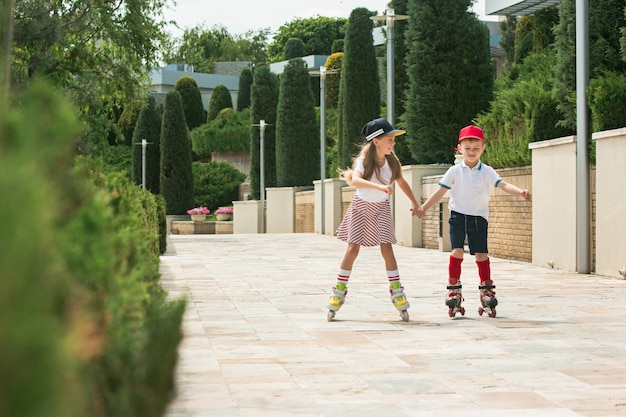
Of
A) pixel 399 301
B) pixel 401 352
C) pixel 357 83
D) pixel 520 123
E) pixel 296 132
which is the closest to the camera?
pixel 401 352

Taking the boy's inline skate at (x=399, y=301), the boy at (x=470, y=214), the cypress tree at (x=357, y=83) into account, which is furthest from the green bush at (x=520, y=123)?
the cypress tree at (x=357, y=83)

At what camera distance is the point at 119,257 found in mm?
2246

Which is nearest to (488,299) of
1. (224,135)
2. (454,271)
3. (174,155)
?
(454,271)

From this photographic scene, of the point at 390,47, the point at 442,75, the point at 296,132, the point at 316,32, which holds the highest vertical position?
the point at 316,32

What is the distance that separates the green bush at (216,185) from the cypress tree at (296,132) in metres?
17.2

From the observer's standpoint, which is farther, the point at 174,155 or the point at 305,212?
the point at 174,155

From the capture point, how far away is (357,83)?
32781 millimetres

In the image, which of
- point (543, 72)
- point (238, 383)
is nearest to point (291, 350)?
point (238, 383)

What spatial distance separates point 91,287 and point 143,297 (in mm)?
623

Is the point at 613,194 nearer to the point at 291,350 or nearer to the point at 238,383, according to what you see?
the point at 291,350

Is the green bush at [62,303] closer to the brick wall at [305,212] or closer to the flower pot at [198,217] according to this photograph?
the brick wall at [305,212]

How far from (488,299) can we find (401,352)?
6.61ft

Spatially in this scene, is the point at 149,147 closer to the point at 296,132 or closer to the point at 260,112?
the point at 260,112

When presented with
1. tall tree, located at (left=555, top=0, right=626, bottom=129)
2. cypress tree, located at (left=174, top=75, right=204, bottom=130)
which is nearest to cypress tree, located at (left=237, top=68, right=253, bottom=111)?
cypress tree, located at (left=174, top=75, right=204, bottom=130)
